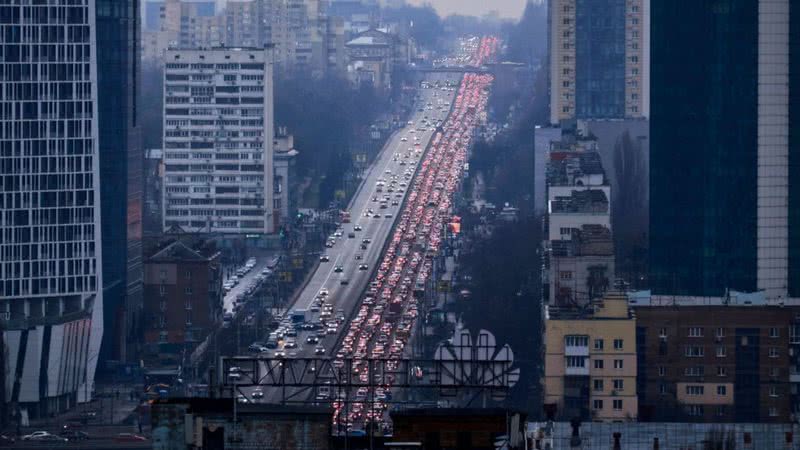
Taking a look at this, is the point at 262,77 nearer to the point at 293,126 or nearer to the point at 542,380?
the point at 293,126

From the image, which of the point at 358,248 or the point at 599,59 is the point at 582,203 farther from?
the point at 599,59

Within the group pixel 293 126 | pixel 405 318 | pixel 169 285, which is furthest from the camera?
pixel 293 126

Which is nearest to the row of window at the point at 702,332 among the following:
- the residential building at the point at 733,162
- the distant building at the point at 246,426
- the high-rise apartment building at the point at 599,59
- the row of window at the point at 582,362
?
the row of window at the point at 582,362

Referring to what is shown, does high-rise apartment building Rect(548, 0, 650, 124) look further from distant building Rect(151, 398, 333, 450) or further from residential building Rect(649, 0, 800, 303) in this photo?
distant building Rect(151, 398, 333, 450)

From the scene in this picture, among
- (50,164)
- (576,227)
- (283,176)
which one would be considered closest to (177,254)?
(50,164)

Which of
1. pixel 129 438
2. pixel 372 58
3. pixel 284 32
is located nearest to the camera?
pixel 129 438

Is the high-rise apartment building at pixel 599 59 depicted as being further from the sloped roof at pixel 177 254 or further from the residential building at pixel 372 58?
the residential building at pixel 372 58

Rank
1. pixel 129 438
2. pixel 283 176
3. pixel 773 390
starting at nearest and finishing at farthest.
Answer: pixel 129 438
pixel 773 390
pixel 283 176

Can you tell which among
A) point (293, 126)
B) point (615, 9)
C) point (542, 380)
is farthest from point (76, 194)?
point (293, 126)
